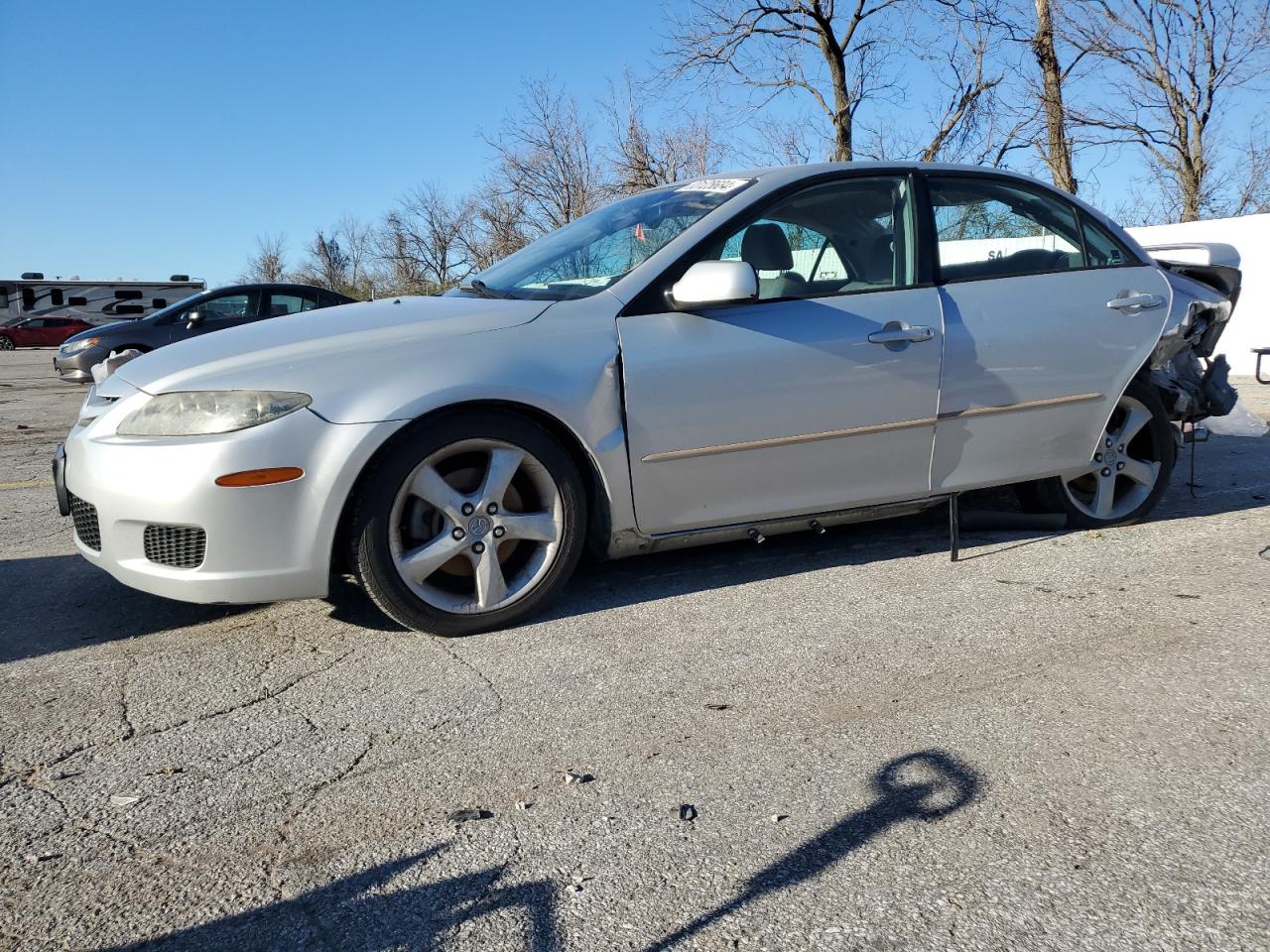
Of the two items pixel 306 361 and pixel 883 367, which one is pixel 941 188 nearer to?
pixel 883 367

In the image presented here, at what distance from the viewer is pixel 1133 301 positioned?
14.9 feet

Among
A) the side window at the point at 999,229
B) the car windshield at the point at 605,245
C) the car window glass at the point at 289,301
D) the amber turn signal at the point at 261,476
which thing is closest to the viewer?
the amber turn signal at the point at 261,476

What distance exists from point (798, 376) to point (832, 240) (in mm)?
749

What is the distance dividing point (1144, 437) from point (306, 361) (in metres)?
3.71

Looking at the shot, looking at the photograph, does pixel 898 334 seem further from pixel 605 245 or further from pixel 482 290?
pixel 482 290

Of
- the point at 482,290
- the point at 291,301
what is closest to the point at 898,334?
the point at 482,290

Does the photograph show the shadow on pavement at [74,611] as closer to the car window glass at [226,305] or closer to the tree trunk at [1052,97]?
the car window glass at [226,305]

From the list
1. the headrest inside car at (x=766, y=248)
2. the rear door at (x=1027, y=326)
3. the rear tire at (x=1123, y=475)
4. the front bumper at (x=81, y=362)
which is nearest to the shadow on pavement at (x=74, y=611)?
the headrest inside car at (x=766, y=248)

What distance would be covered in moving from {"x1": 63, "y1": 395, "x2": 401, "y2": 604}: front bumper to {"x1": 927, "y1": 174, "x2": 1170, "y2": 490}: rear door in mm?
2283

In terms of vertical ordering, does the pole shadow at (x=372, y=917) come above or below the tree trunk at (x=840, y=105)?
below

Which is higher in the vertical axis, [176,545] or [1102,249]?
[1102,249]

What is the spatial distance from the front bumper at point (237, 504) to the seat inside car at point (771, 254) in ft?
5.19

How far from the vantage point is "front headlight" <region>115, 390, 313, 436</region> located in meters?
3.25

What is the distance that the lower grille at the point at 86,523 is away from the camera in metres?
3.49
